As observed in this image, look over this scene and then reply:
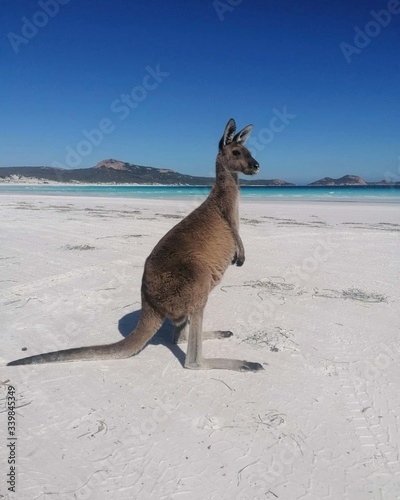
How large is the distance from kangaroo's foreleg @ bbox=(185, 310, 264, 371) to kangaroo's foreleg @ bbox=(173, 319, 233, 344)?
0.40m

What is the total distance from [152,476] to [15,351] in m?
1.82

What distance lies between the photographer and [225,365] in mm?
2932

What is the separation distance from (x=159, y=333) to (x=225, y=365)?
3.15 feet

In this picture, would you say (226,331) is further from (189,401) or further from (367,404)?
(367,404)

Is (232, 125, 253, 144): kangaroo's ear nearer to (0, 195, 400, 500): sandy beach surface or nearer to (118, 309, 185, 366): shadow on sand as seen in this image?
(0, 195, 400, 500): sandy beach surface

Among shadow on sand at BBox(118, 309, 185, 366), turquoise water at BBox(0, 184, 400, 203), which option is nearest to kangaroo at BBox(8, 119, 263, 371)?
shadow on sand at BBox(118, 309, 185, 366)

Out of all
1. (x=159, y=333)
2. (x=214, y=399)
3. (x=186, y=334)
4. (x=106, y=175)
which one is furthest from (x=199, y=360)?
(x=106, y=175)

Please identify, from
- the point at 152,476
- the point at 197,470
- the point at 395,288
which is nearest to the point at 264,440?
the point at 197,470

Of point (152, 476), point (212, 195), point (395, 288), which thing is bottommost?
point (152, 476)

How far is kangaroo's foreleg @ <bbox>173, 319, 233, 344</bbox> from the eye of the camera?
10.9 ft

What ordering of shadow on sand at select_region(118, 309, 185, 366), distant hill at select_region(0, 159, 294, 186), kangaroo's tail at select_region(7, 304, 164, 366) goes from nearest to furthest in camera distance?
kangaroo's tail at select_region(7, 304, 164, 366) → shadow on sand at select_region(118, 309, 185, 366) → distant hill at select_region(0, 159, 294, 186)

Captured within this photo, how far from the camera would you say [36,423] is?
225cm

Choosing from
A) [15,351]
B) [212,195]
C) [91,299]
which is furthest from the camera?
[91,299]

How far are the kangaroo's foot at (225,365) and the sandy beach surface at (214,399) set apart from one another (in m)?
0.05
